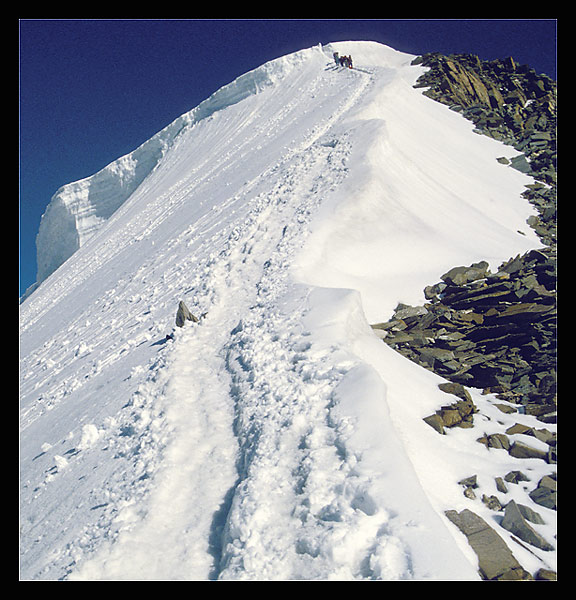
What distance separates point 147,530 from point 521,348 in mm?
6145

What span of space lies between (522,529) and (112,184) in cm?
4403

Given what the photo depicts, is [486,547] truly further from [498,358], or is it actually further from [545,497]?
[498,358]

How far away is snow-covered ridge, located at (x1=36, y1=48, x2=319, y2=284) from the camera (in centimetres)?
3538

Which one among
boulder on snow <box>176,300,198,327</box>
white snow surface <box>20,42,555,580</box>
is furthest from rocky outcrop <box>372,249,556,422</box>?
boulder on snow <box>176,300,198,327</box>

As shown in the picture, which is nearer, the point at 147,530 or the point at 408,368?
the point at 147,530

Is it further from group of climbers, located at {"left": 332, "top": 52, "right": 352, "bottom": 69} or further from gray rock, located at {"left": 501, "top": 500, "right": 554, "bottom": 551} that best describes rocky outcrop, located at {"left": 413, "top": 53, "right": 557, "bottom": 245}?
gray rock, located at {"left": 501, "top": 500, "right": 554, "bottom": 551}

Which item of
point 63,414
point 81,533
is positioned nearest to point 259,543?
point 81,533

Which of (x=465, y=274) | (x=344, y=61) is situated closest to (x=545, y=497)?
(x=465, y=274)

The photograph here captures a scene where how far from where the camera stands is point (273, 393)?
238 inches

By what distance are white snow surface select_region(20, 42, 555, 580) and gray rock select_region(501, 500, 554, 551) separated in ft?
0.58

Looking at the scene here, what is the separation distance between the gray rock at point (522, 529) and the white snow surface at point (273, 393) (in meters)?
0.18

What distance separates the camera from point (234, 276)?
1052cm

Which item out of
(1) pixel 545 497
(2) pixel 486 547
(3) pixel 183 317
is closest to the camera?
(2) pixel 486 547
